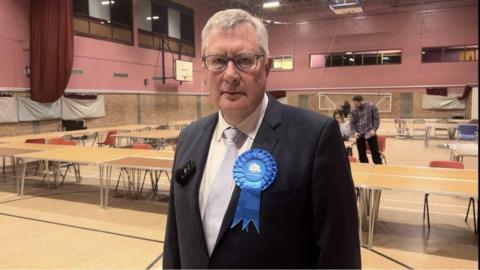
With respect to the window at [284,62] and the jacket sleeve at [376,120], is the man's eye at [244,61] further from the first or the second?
the window at [284,62]

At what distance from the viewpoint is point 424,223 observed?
468 cm

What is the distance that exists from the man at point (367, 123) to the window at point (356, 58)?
13232 mm

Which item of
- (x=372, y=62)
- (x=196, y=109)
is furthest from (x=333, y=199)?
(x=372, y=62)

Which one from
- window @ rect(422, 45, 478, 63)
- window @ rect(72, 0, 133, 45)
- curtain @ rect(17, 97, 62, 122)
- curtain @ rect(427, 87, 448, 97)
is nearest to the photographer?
curtain @ rect(17, 97, 62, 122)

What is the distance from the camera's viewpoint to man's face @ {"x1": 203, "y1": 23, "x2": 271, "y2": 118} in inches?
44.5

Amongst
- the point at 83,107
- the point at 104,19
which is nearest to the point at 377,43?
the point at 104,19

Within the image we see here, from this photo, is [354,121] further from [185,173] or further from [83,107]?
[83,107]

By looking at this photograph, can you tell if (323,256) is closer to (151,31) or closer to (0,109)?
(0,109)

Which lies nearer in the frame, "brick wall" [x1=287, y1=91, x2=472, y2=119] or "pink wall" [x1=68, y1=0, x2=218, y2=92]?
"pink wall" [x1=68, y1=0, x2=218, y2=92]

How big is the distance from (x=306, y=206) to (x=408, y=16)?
777 inches

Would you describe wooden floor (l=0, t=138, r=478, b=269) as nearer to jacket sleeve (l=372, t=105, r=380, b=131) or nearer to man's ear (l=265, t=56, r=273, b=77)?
jacket sleeve (l=372, t=105, r=380, b=131)

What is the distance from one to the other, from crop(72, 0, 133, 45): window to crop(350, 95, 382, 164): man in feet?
31.6

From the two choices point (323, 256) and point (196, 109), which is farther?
point (196, 109)

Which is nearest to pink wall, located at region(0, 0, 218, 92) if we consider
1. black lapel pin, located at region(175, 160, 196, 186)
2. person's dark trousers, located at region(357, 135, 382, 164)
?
person's dark trousers, located at region(357, 135, 382, 164)
